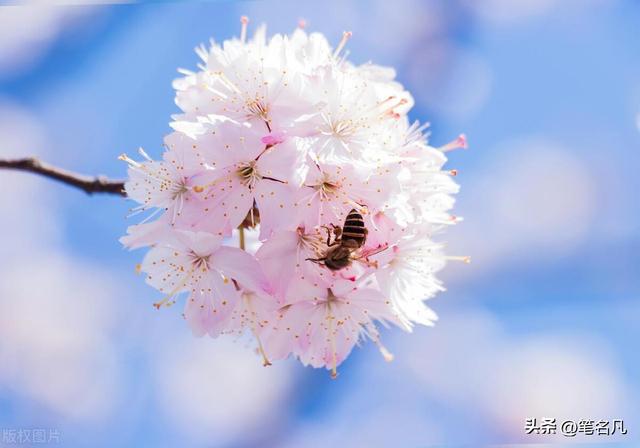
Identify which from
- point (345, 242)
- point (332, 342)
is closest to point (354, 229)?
point (345, 242)

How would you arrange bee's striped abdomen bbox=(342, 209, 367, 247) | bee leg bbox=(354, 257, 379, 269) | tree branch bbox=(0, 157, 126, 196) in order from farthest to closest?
tree branch bbox=(0, 157, 126, 196) < bee leg bbox=(354, 257, 379, 269) < bee's striped abdomen bbox=(342, 209, 367, 247)

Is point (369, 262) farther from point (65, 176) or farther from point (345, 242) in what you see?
point (65, 176)

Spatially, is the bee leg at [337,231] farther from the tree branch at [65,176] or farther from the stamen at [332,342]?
the tree branch at [65,176]

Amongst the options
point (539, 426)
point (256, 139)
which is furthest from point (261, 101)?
point (539, 426)

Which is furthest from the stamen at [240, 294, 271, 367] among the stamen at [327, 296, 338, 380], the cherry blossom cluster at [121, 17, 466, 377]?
the stamen at [327, 296, 338, 380]

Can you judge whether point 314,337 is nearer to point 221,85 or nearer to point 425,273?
point 425,273

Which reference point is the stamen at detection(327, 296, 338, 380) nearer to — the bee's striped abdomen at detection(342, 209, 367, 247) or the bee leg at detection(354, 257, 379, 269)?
the bee leg at detection(354, 257, 379, 269)
